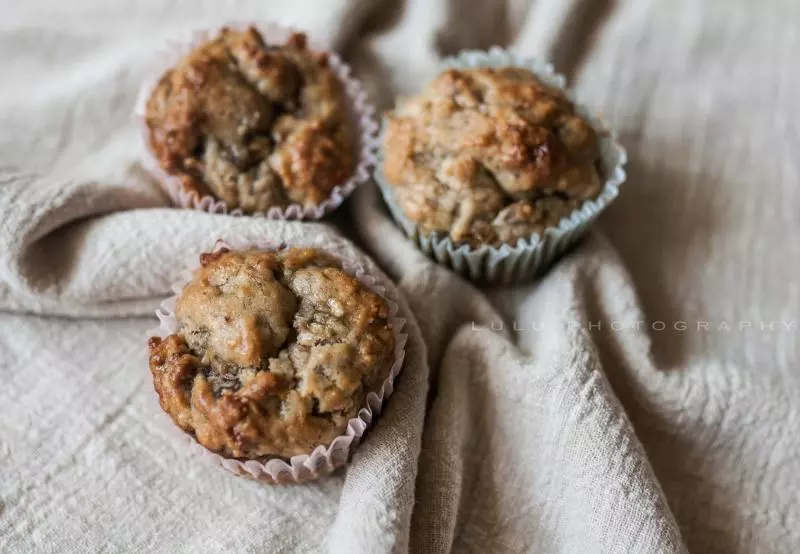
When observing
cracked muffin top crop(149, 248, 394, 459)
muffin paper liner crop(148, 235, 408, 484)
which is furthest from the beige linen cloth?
cracked muffin top crop(149, 248, 394, 459)

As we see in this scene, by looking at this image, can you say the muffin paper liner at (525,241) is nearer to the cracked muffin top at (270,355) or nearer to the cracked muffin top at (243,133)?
the cracked muffin top at (243,133)

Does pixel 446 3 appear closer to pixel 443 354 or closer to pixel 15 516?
pixel 443 354

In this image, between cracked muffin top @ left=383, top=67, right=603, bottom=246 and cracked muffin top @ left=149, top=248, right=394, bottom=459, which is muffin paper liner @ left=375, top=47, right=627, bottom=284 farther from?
cracked muffin top @ left=149, top=248, right=394, bottom=459

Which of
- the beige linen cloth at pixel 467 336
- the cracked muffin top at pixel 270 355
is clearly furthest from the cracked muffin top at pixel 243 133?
the cracked muffin top at pixel 270 355

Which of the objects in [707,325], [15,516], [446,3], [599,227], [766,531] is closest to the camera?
[15,516]

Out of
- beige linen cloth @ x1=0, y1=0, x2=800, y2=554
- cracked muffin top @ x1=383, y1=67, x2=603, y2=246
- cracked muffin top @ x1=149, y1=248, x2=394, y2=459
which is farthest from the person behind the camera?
cracked muffin top @ x1=383, y1=67, x2=603, y2=246

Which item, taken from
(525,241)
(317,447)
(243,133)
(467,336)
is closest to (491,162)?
(525,241)

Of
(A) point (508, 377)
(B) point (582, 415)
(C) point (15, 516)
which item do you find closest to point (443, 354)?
(A) point (508, 377)
